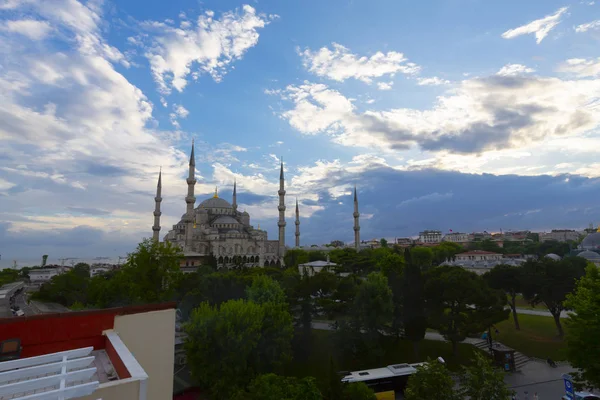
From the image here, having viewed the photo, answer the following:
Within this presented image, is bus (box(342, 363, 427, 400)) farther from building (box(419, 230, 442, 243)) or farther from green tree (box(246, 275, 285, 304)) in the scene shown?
building (box(419, 230, 442, 243))

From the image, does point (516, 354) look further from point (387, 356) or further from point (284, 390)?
point (284, 390)

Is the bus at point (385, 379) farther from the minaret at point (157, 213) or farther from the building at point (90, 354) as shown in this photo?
the minaret at point (157, 213)

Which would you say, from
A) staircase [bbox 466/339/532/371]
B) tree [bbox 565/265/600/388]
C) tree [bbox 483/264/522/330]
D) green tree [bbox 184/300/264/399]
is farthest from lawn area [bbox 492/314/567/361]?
green tree [bbox 184/300/264/399]

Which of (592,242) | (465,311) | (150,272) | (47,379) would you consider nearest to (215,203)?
(150,272)

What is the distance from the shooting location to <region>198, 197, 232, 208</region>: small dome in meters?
87.2

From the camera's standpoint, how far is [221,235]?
2857 inches

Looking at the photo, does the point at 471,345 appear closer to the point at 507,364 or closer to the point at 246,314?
the point at 507,364

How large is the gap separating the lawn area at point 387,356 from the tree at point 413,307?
106 centimetres

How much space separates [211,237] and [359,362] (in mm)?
56267

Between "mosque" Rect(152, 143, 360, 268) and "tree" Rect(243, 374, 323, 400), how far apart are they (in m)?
50.5

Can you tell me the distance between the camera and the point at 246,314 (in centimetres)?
1627

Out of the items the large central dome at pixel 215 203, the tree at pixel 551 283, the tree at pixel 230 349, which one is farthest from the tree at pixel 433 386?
the large central dome at pixel 215 203

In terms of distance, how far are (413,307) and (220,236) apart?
5578cm

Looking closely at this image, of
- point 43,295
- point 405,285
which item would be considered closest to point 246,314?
point 405,285
